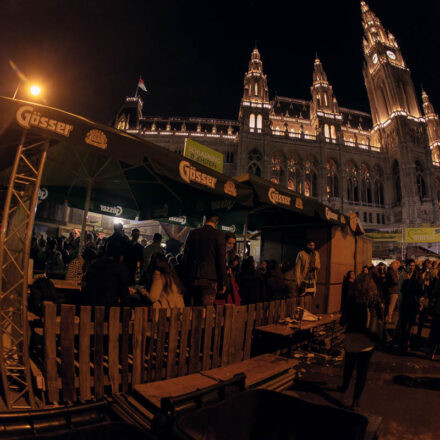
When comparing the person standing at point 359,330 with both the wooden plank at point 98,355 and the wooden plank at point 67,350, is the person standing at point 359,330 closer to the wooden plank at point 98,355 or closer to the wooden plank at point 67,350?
the wooden plank at point 98,355

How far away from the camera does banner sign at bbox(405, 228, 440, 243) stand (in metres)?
20.5

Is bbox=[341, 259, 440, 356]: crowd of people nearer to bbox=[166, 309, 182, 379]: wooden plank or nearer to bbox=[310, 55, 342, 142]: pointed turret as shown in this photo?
bbox=[166, 309, 182, 379]: wooden plank

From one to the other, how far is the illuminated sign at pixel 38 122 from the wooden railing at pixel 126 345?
213cm

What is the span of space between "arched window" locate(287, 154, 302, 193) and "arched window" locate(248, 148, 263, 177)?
6238 millimetres

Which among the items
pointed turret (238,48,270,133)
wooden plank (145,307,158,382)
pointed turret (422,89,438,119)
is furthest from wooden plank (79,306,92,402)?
pointed turret (422,89,438,119)

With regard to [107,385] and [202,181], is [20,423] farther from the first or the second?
[202,181]

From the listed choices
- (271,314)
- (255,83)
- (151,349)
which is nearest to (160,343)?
(151,349)

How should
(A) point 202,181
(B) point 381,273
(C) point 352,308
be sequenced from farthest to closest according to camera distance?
(B) point 381,273 → (A) point 202,181 → (C) point 352,308

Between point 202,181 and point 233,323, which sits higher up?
point 202,181

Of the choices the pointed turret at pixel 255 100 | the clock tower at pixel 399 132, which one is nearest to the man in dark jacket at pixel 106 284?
the pointed turret at pixel 255 100

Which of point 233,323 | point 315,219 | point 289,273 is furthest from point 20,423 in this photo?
point 315,219

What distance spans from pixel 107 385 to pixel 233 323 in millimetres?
1844

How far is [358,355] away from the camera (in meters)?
3.55

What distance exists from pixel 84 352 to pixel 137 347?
0.57 meters
